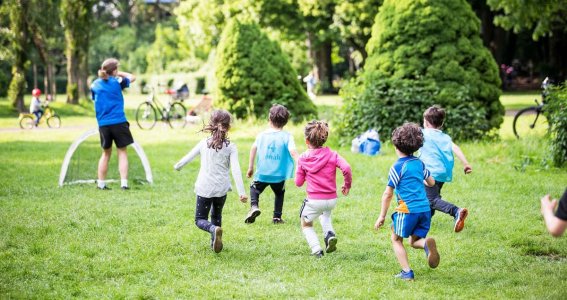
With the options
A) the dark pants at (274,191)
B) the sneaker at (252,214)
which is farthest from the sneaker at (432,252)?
the dark pants at (274,191)

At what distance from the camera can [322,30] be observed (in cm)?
4016

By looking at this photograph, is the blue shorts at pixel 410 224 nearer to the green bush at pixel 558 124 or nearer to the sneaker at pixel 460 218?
the sneaker at pixel 460 218

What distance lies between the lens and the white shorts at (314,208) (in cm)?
667

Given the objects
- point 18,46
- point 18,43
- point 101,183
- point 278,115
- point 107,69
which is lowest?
point 101,183

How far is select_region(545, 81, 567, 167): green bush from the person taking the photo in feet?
37.2

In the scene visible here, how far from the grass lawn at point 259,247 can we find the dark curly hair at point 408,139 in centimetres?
115

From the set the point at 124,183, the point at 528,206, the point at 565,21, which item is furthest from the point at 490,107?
the point at 565,21

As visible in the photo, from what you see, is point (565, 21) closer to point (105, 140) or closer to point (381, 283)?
point (105, 140)

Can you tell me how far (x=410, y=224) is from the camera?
5.87m

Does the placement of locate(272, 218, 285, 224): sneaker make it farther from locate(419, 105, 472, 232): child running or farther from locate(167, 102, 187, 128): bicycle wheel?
locate(167, 102, 187, 128): bicycle wheel

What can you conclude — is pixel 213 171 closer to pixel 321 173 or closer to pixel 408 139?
pixel 321 173

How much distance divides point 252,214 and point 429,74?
805 cm

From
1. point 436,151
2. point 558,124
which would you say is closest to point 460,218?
point 436,151

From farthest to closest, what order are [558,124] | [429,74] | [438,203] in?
[429,74] < [558,124] < [438,203]
